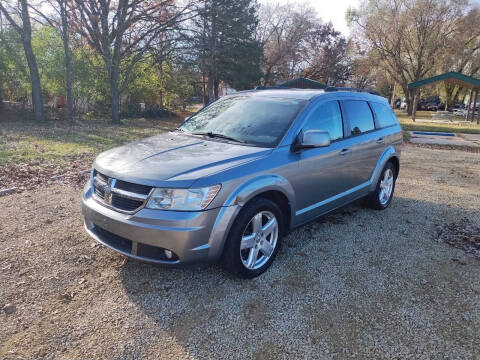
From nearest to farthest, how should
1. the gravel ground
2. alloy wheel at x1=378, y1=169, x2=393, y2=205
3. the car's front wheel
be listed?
the gravel ground, the car's front wheel, alloy wheel at x1=378, y1=169, x2=393, y2=205

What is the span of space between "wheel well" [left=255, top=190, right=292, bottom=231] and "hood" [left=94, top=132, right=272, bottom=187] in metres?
0.40

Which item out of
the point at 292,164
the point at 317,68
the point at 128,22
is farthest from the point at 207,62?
the point at 317,68

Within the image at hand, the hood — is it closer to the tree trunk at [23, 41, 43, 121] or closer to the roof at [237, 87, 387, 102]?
the roof at [237, 87, 387, 102]

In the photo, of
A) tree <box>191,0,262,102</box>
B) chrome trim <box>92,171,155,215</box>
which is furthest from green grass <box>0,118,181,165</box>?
tree <box>191,0,262,102</box>

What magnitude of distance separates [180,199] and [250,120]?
1.54 m

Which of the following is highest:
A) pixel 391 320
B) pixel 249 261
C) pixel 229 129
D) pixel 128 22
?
pixel 128 22

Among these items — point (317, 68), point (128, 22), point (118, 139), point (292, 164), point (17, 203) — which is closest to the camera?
point (292, 164)

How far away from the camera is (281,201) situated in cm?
355

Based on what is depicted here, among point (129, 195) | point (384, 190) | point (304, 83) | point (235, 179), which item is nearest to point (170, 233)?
point (129, 195)

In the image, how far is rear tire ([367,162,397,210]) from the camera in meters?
5.26

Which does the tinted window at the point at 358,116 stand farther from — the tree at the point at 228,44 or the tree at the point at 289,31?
the tree at the point at 289,31

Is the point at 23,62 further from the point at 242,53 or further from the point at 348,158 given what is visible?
the point at 348,158

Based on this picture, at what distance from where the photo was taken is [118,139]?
1252 centimetres

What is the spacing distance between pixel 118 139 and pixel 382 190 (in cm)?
987
